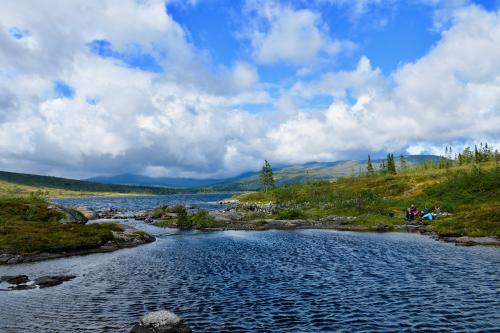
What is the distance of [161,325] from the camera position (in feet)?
74.5

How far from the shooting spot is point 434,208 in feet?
299

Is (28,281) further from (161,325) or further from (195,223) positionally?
(195,223)

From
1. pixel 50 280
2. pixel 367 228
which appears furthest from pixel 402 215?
pixel 50 280

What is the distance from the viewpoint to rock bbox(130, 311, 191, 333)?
22.6 meters

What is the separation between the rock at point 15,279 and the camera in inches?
1497

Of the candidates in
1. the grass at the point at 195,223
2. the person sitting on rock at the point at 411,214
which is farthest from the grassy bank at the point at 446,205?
the grass at the point at 195,223

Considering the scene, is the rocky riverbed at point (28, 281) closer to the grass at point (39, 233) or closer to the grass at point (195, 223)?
the grass at point (39, 233)

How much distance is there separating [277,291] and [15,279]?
1093 inches

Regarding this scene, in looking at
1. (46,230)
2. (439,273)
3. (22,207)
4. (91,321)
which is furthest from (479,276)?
(22,207)

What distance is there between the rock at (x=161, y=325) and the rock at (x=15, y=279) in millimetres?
22362

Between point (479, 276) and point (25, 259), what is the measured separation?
55601 mm

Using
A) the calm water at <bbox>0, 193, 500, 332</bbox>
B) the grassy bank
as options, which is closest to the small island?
the grassy bank

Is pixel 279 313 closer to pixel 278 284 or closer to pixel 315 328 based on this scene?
pixel 315 328

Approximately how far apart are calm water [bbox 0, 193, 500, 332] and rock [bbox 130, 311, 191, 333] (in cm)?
192
